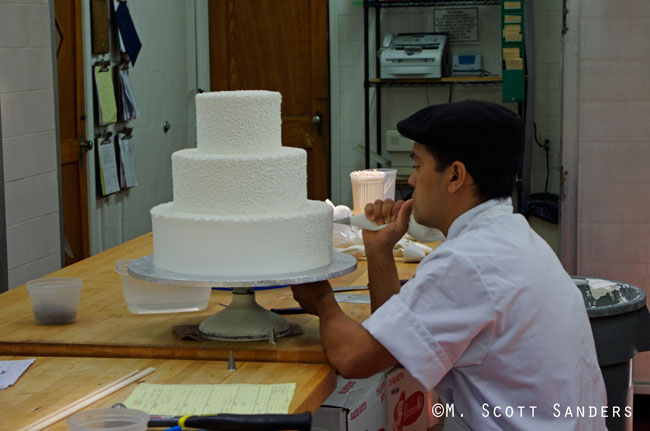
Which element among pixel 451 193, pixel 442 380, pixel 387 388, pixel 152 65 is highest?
pixel 152 65

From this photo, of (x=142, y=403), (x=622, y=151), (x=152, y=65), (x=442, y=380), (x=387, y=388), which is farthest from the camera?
(x=152, y=65)

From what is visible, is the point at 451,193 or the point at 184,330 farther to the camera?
the point at 184,330

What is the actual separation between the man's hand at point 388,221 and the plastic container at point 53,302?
73cm

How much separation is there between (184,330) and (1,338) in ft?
1.31

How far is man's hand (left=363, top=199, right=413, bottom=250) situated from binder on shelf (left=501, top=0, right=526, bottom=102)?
3064mm

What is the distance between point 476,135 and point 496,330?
369mm

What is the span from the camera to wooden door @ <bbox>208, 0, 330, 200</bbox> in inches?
236

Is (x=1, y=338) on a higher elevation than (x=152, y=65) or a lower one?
lower

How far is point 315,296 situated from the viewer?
1.86 m

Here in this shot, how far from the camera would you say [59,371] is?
5.76 ft

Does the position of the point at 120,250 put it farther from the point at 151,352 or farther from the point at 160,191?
the point at 160,191

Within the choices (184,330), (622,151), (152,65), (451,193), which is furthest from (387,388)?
(152,65)

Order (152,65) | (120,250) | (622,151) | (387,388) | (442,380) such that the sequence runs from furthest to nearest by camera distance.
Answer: (152,65), (622,151), (120,250), (387,388), (442,380)

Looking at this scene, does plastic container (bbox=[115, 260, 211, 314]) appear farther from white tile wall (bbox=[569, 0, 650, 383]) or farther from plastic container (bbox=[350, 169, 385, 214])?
white tile wall (bbox=[569, 0, 650, 383])
